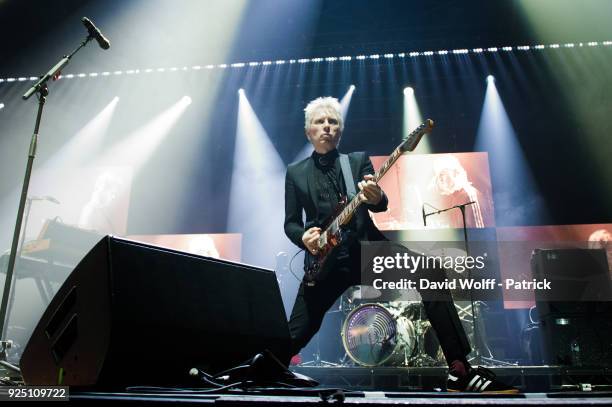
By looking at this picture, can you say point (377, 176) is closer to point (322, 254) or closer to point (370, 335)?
point (322, 254)

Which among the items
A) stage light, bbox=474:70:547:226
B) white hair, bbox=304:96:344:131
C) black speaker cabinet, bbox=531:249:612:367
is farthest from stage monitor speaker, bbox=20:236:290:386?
stage light, bbox=474:70:547:226

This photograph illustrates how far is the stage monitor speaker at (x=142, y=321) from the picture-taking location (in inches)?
54.8

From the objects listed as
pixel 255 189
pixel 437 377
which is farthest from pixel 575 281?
pixel 255 189

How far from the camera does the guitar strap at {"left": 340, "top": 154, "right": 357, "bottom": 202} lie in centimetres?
338

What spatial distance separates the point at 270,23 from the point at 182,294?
6587 millimetres

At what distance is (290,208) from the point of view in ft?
11.6

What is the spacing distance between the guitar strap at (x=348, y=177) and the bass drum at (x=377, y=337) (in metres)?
2.36

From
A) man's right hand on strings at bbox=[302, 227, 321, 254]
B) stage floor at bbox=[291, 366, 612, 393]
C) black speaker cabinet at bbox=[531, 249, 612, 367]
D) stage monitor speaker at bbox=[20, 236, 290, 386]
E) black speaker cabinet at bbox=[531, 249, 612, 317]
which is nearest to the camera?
stage monitor speaker at bbox=[20, 236, 290, 386]

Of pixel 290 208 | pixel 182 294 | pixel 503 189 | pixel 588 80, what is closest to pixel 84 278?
pixel 182 294

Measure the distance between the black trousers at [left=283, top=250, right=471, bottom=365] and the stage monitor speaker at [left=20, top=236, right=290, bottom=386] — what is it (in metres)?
1.02

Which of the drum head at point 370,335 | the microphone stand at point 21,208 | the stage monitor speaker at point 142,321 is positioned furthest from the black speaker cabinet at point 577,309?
the microphone stand at point 21,208

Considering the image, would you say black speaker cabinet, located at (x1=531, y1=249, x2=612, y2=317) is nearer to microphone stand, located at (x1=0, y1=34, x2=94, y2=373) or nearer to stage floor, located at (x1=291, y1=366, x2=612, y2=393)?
stage floor, located at (x1=291, y1=366, x2=612, y2=393)

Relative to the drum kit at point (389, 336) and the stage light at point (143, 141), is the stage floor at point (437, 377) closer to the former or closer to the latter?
the drum kit at point (389, 336)

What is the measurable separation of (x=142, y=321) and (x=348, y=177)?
226 centimetres
